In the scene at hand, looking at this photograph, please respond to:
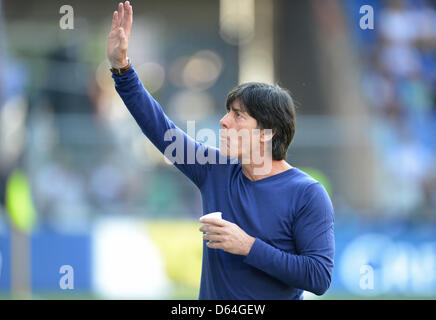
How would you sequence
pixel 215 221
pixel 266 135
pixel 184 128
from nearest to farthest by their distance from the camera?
pixel 215 221
pixel 266 135
pixel 184 128

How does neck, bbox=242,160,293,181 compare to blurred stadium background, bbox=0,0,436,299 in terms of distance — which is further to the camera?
blurred stadium background, bbox=0,0,436,299

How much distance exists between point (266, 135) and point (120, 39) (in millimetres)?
757

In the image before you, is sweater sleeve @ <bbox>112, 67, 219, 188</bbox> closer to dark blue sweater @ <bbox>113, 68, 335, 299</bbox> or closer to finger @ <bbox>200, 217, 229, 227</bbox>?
dark blue sweater @ <bbox>113, 68, 335, 299</bbox>

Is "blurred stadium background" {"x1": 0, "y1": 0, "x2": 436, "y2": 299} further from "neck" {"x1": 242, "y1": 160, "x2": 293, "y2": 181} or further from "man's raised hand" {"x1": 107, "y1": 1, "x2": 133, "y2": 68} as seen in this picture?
"man's raised hand" {"x1": 107, "y1": 1, "x2": 133, "y2": 68}

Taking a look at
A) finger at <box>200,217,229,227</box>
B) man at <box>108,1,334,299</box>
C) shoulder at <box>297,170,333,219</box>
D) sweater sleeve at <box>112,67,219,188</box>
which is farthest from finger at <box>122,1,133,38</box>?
shoulder at <box>297,170,333,219</box>

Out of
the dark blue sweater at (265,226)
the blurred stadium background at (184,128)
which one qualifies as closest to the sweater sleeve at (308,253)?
the dark blue sweater at (265,226)

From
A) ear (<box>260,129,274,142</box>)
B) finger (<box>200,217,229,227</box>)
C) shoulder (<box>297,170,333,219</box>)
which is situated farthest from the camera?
ear (<box>260,129,274,142</box>)

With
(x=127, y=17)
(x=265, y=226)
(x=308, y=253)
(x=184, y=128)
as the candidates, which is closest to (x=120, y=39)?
(x=127, y=17)

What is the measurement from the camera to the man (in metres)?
2.56

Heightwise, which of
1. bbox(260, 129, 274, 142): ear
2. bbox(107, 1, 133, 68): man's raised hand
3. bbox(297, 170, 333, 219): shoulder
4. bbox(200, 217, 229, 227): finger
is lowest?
bbox(200, 217, 229, 227): finger

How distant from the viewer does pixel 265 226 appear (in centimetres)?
268

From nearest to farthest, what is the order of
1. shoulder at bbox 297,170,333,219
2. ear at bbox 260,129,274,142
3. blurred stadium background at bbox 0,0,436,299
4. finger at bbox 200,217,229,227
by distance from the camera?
1. finger at bbox 200,217,229,227
2. shoulder at bbox 297,170,333,219
3. ear at bbox 260,129,274,142
4. blurred stadium background at bbox 0,0,436,299

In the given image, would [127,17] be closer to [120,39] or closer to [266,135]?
[120,39]

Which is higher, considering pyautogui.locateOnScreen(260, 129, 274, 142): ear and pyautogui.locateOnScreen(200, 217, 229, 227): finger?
pyautogui.locateOnScreen(260, 129, 274, 142): ear
